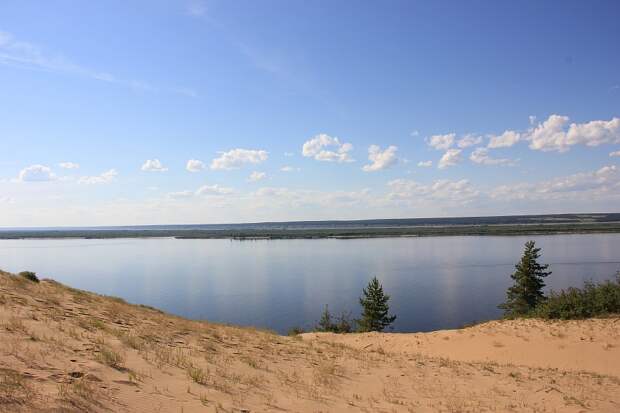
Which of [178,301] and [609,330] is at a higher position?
[609,330]

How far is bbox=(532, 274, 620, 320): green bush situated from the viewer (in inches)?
741

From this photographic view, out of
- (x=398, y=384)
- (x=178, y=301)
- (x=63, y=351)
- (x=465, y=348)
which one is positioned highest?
(x=63, y=351)

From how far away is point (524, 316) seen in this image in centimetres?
2078

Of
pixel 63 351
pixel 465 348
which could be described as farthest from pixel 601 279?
pixel 63 351

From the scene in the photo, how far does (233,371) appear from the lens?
32.3 ft

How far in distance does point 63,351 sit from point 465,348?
613 inches

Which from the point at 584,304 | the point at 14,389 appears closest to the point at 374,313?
the point at 584,304

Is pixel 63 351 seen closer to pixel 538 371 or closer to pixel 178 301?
pixel 538 371

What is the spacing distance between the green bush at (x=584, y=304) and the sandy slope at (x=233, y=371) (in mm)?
1676

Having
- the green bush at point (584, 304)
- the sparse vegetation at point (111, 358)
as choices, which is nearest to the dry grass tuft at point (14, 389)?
the sparse vegetation at point (111, 358)

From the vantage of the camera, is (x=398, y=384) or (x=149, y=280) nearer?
(x=398, y=384)

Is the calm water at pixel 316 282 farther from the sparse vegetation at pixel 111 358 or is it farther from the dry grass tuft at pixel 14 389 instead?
the dry grass tuft at pixel 14 389

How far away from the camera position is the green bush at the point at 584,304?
18.8 metres

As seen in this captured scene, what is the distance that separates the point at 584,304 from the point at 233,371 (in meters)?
17.2
